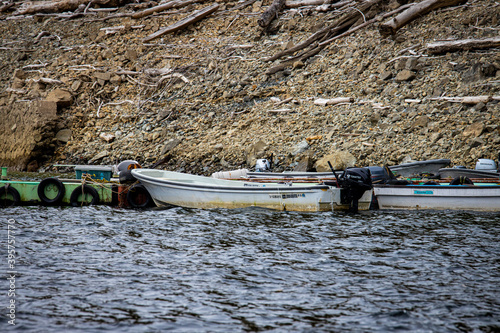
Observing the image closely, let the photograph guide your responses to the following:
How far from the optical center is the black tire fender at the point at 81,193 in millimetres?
15111

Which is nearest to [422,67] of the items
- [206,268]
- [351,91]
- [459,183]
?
[351,91]

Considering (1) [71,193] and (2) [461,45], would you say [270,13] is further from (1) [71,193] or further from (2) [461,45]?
(1) [71,193]

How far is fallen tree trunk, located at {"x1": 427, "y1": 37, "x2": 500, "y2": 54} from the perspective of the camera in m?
23.5

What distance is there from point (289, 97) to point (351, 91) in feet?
10.8

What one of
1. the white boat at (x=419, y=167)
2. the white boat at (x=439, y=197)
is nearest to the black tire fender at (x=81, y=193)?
the white boat at (x=439, y=197)

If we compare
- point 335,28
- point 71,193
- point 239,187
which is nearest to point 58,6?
point 335,28

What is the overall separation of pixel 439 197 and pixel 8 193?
13.4 metres

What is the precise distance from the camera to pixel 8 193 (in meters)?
15.2

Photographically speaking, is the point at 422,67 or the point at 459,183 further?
the point at 422,67

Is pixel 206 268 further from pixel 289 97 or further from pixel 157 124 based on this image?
pixel 157 124

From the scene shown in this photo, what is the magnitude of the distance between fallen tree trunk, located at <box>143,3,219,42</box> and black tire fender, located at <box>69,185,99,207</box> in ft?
72.5

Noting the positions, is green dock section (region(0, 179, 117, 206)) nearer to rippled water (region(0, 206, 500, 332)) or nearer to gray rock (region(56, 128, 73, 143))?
rippled water (region(0, 206, 500, 332))

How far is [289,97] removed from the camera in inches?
1001

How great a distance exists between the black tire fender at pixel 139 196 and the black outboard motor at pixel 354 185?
627 centimetres
